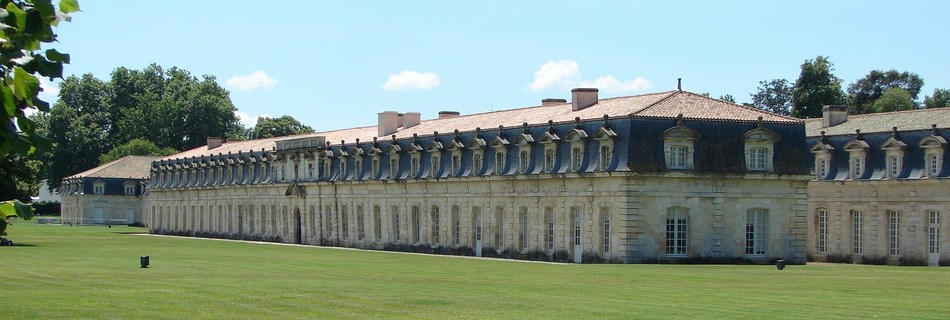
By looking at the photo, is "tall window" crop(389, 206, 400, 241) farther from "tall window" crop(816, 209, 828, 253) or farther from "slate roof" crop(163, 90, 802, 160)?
"tall window" crop(816, 209, 828, 253)

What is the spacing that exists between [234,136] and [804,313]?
13652 centimetres

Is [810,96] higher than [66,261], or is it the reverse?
[810,96]

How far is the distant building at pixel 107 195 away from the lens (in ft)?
430

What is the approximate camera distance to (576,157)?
56.5m

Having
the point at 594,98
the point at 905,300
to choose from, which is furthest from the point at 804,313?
the point at 594,98

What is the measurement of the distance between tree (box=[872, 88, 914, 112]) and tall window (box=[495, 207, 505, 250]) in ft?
178

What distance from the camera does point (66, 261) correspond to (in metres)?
46.9

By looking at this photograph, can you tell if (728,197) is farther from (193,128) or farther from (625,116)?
(193,128)

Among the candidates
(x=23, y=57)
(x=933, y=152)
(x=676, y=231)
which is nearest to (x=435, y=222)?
(x=676, y=231)

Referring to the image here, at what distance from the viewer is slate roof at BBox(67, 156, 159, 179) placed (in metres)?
133

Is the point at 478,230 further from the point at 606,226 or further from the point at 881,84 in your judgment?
A: the point at 881,84

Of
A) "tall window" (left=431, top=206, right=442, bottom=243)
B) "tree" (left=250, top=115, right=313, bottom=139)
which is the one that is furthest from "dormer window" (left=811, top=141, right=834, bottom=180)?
"tree" (left=250, top=115, right=313, bottom=139)

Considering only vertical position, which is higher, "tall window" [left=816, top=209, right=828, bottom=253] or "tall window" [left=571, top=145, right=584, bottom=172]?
"tall window" [left=571, top=145, right=584, bottom=172]

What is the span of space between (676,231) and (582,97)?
10.3 m
